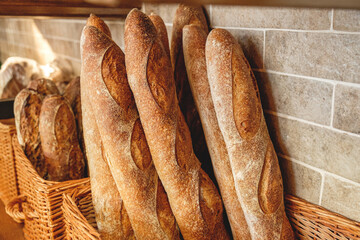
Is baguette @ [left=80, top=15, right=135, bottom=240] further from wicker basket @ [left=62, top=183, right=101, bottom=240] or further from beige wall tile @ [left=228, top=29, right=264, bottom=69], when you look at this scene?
beige wall tile @ [left=228, top=29, right=264, bottom=69]

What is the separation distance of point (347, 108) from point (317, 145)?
15cm

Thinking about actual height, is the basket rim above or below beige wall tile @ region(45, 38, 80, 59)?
below

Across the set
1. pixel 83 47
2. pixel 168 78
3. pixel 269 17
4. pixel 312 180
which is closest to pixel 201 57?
pixel 168 78

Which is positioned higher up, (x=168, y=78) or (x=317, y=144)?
(x=168, y=78)

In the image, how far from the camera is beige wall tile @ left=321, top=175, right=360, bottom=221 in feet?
2.99

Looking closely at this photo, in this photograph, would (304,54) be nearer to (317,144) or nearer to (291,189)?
(317,144)

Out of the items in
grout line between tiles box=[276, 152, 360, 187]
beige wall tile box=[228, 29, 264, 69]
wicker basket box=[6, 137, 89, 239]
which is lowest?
wicker basket box=[6, 137, 89, 239]

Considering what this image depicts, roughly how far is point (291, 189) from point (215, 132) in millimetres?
322

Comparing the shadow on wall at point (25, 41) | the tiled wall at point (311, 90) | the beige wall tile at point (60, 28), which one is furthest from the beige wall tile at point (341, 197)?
the shadow on wall at point (25, 41)

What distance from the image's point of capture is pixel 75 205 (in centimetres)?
104

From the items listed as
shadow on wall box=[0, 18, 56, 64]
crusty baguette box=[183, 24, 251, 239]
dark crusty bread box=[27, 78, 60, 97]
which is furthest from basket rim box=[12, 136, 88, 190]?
shadow on wall box=[0, 18, 56, 64]

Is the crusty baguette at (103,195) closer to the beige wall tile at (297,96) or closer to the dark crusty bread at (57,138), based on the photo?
the dark crusty bread at (57,138)

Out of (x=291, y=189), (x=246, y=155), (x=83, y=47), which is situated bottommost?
(x=291, y=189)

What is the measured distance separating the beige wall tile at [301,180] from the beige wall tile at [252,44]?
1.07 ft
